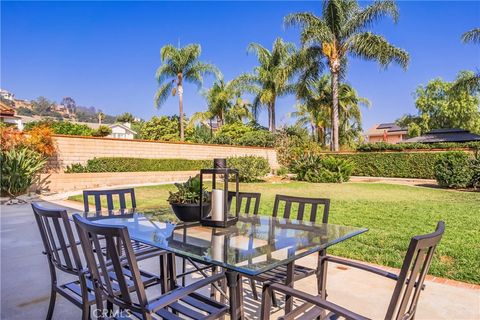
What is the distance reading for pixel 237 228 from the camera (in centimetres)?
260

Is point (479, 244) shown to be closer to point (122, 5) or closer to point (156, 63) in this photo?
point (122, 5)

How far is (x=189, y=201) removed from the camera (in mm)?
2688

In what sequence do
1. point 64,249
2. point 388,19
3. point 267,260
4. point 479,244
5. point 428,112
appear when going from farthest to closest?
point 428,112 < point 388,19 < point 479,244 < point 64,249 < point 267,260

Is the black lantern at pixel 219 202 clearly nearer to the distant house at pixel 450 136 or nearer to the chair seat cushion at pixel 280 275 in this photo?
the chair seat cushion at pixel 280 275

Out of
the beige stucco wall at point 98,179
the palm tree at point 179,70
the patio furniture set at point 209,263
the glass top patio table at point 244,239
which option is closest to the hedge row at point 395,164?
the beige stucco wall at point 98,179

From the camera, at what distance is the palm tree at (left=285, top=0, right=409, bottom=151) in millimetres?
17438

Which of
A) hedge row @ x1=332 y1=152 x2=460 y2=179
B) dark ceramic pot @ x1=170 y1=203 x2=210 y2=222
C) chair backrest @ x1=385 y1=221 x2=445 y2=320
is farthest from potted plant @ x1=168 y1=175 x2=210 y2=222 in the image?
hedge row @ x1=332 y1=152 x2=460 y2=179

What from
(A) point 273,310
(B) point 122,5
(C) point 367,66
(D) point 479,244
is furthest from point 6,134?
(C) point 367,66

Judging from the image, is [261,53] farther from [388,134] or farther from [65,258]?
[388,134]

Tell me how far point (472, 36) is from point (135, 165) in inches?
663

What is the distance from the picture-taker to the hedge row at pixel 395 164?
16281 mm

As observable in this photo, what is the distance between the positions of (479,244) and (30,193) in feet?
37.6

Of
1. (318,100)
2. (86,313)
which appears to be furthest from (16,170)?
(318,100)

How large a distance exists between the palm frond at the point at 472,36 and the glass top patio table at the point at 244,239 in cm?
1706
